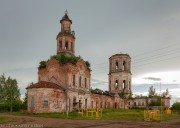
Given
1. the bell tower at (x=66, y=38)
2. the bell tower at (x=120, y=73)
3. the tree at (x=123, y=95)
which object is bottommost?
the tree at (x=123, y=95)

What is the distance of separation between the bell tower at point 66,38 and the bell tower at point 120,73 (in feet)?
64.6

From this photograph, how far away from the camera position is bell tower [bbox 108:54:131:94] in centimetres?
6216

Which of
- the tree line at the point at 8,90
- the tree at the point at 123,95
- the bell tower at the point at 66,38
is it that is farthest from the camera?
the tree at the point at 123,95

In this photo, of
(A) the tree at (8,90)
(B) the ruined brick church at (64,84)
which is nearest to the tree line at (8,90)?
(A) the tree at (8,90)

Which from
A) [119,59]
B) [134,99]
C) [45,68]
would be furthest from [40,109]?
[134,99]

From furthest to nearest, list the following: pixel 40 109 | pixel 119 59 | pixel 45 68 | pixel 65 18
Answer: pixel 119 59
pixel 65 18
pixel 45 68
pixel 40 109

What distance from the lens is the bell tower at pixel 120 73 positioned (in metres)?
62.2

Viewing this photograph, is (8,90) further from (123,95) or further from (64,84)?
(123,95)

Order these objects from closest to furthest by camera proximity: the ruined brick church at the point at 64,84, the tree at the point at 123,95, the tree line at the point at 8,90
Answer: the ruined brick church at the point at 64,84
the tree line at the point at 8,90
the tree at the point at 123,95

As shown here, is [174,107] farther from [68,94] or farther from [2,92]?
[2,92]

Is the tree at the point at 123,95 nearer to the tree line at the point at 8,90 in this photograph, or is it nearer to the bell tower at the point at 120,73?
the bell tower at the point at 120,73

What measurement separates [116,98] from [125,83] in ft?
26.2

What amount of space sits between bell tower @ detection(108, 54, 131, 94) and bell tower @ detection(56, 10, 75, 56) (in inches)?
776

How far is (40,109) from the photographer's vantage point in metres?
34.3
